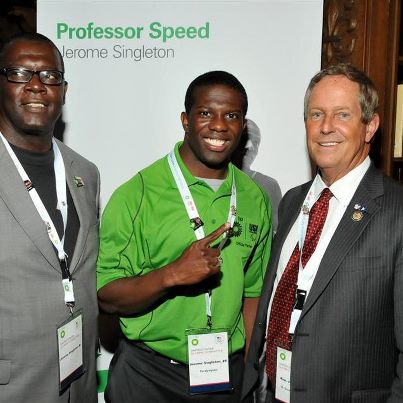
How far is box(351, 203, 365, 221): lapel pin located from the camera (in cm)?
194

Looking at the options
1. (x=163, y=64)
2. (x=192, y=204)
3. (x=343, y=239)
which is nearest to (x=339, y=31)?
(x=163, y=64)

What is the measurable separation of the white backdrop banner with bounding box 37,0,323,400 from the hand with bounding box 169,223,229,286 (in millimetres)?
941

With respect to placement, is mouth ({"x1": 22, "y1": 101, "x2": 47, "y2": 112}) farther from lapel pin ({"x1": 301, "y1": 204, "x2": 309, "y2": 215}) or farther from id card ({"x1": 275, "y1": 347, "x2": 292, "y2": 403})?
id card ({"x1": 275, "y1": 347, "x2": 292, "y2": 403})

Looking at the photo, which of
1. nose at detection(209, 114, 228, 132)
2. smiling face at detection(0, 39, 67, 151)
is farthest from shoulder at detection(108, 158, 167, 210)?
smiling face at detection(0, 39, 67, 151)

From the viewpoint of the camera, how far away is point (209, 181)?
248 centimetres

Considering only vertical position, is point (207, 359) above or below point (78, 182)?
below

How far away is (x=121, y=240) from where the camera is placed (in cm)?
233

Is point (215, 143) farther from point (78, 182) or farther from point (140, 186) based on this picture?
point (78, 182)

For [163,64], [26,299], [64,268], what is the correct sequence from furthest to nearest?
[163,64]
[64,268]
[26,299]

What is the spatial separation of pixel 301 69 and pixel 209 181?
92 cm

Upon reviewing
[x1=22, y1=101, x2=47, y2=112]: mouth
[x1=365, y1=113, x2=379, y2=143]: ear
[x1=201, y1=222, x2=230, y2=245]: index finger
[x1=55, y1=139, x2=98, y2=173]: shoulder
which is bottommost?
[x1=201, y1=222, x2=230, y2=245]: index finger

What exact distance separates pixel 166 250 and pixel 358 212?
0.82 metres

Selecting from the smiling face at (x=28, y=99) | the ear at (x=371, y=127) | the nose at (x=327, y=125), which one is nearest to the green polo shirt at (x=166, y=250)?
the smiling face at (x=28, y=99)

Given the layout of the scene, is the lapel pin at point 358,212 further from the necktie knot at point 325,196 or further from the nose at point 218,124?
the nose at point 218,124
